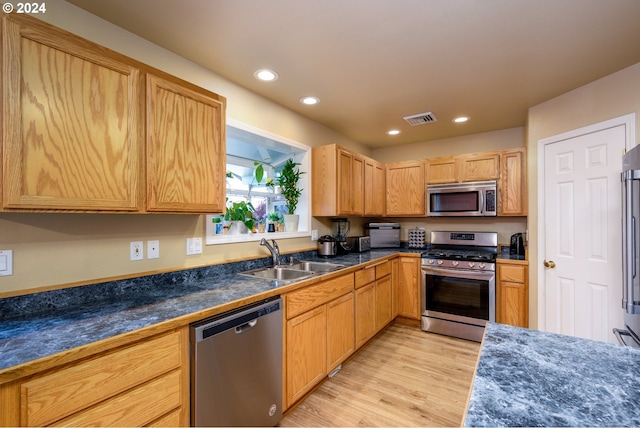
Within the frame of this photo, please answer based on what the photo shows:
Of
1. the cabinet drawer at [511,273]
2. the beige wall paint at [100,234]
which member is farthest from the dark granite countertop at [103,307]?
the cabinet drawer at [511,273]

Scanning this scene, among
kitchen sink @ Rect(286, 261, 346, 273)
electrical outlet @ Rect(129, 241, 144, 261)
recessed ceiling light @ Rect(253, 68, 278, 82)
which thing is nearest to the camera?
electrical outlet @ Rect(129, 241, 144, 261)

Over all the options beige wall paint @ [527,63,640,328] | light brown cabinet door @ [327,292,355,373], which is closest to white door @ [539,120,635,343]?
beige wall paint @ [527,63,640,328]

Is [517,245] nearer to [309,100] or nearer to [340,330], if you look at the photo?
[340,330]

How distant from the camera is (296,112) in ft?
10.1

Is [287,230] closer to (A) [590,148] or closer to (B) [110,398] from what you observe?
(B) [110,398]

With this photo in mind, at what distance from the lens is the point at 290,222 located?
10.1 ft

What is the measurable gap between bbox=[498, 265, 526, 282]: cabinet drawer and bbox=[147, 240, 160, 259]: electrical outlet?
3272 mm

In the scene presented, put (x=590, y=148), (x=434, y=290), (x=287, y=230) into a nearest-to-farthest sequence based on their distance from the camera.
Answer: (x=590, y=148) → (x=287, y=230) → (x=434, y=290)

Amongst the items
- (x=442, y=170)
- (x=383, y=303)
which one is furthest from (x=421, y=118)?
(x=383, y=303)

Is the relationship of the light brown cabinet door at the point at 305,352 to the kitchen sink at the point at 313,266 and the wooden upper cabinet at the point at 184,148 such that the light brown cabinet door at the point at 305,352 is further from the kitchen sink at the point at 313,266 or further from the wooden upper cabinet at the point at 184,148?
the wooden upper cabinet at the point at 184,148

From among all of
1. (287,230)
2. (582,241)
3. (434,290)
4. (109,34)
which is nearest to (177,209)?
(109,34)

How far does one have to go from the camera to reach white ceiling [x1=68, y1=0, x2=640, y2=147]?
1.57 metres

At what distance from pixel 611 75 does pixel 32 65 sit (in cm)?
362

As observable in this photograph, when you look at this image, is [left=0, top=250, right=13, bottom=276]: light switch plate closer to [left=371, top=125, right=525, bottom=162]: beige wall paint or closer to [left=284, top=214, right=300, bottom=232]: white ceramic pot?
[left=284, top=214, right=300, bottom=232]: white ceramic pot
